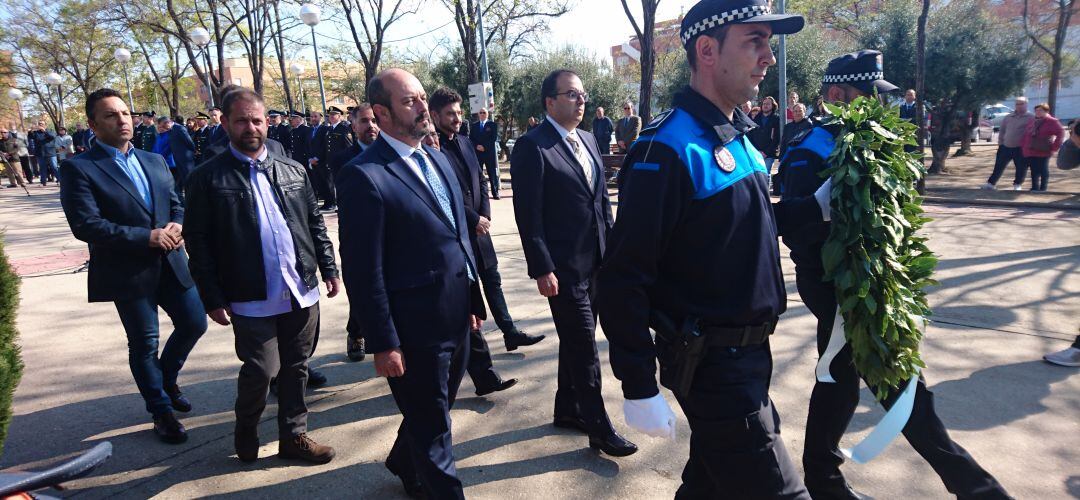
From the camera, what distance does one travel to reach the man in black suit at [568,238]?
3445mm

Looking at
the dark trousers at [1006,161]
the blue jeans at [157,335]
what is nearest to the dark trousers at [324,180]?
the blue jeans at [157,335]

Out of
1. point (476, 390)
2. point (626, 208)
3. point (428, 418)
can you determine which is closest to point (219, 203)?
point (428, 418)

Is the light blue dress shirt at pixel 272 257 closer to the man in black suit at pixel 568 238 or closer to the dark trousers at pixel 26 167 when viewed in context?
the man in black suit at pixel 568 238

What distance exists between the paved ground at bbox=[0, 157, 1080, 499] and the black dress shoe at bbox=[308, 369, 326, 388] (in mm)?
102

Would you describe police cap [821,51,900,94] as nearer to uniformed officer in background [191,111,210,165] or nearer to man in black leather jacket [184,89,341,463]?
man in black leather jacket [184,89,341,463]

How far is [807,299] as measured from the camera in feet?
9.30

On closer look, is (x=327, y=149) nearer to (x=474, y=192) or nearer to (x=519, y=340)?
(x=474, y=192)

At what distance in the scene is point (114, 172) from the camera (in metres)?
3.79

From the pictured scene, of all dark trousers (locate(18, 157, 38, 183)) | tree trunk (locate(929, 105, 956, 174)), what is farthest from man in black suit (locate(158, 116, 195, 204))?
dark trousers (locate(18, 157, 38, 183))

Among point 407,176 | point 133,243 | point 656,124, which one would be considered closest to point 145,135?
point 133,243

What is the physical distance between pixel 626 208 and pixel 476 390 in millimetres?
2599

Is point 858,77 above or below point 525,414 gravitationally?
above

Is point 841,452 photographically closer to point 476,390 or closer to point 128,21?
point 476,390

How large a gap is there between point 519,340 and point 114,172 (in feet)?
9.30
